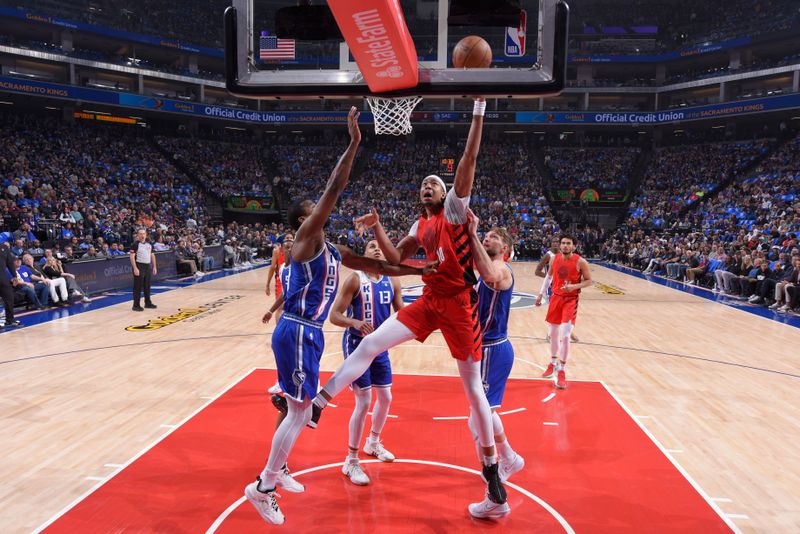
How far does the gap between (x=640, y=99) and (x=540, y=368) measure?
39.1m

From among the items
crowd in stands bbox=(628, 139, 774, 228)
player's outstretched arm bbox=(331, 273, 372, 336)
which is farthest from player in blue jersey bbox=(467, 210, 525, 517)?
crowd in stands bbox=(628, 139, 774, 228)

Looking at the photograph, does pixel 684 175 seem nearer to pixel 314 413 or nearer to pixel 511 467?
pixel 511 467

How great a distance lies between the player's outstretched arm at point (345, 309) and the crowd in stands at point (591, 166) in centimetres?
3287

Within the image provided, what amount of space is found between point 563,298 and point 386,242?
420cm

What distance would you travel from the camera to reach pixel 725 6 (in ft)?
127

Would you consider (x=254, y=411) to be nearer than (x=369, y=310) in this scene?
No

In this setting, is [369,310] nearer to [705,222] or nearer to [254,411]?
[254,411]

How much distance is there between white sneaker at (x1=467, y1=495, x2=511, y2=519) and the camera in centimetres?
384

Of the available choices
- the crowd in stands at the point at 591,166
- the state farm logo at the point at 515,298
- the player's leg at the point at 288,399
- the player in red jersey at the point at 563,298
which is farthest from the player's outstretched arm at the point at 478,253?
the crowd in stands at the point at 591,166

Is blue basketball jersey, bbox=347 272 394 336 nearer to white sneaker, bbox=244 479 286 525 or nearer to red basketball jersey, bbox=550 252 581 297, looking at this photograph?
white sneaker, bbox=244 479 286 525

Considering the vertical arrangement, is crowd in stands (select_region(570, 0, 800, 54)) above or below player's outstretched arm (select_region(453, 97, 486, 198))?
above

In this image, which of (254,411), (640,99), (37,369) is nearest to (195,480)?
(254,411)

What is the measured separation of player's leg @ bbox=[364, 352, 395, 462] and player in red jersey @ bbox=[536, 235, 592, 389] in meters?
3.20

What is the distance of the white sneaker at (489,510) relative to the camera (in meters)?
3.84
